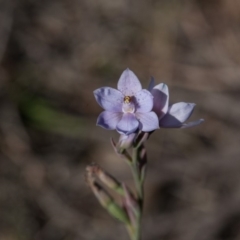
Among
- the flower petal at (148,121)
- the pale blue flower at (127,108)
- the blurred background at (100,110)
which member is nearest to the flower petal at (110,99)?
the pale blue flower at (127,108)

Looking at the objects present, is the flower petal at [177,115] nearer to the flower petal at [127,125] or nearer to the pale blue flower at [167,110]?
the pale blue flower at [167,110]

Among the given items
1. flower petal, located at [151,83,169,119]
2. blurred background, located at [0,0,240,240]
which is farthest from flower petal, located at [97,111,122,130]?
blurred background, located at [0,0,240,240]

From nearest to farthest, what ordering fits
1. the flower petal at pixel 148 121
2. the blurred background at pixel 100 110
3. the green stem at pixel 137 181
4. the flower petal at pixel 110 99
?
the flower petal at pixel 148 121 → the flower petal at pixel 110 99 → the green stem at pixel 137 181 → the blurred background at pixel 100 110

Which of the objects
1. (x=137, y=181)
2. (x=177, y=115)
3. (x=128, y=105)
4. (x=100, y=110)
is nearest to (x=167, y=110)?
(x=177, y=115)

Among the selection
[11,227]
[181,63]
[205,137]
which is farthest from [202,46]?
[11,227]

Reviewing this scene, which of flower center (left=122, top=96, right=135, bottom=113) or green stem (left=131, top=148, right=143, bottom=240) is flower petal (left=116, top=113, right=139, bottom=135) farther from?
green stem (left=131, top=148, right=143, bottom=240)

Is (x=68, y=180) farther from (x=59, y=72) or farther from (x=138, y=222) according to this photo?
(x=138, y=222)
